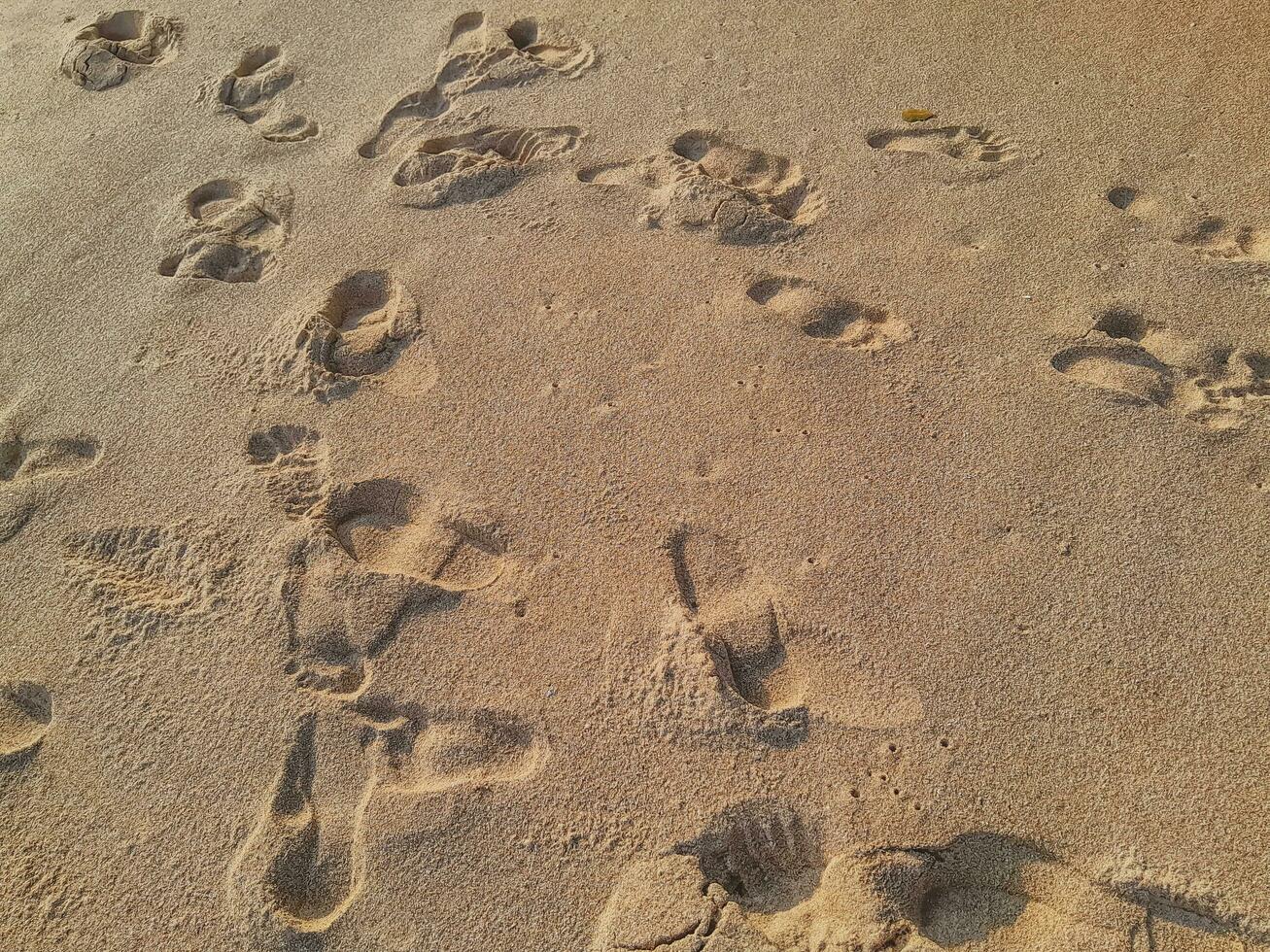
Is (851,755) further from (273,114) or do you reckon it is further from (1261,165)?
(273,114)

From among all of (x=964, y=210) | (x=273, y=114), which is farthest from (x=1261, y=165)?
(x=273, y=114)

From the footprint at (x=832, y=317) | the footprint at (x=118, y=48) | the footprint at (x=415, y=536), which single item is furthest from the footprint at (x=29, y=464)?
the footprint at (x=832, y=317)

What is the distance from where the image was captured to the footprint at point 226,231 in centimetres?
244

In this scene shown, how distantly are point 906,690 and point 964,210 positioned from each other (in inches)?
54.2

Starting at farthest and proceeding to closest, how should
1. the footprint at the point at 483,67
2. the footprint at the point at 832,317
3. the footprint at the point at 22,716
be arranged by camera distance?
the footprint at the point at 483,67, the footprint at the point at 832,317, the footprint at the point at 22,716

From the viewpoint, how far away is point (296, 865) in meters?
1.56

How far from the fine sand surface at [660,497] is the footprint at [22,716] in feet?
0.05

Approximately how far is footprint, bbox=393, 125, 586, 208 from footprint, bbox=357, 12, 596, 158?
169mm

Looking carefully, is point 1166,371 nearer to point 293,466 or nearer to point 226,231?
point 293,466

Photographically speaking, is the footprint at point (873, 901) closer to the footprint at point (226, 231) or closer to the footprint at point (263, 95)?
the footprint at point (226, 231)

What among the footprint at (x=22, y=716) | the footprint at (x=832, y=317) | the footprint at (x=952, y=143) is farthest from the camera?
the footprint at (x=952, y=143)

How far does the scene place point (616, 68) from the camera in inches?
111

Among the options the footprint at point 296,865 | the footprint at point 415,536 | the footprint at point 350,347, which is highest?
the footprint at point 350,347

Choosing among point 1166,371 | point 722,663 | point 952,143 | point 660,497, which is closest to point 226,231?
point 660,497
